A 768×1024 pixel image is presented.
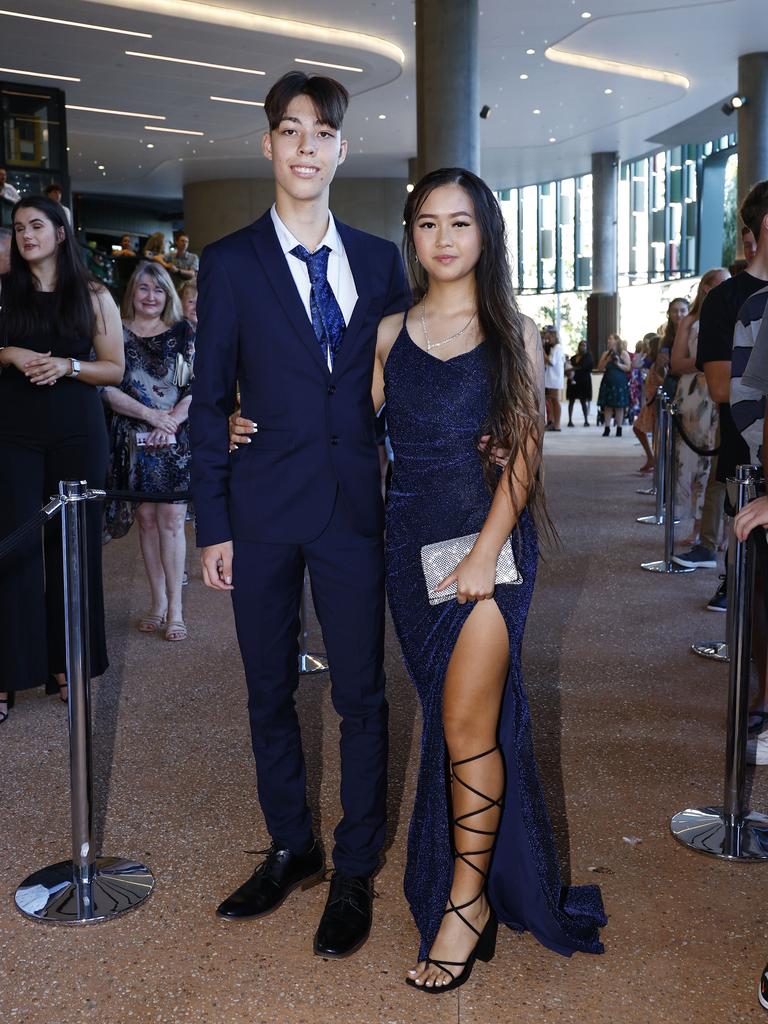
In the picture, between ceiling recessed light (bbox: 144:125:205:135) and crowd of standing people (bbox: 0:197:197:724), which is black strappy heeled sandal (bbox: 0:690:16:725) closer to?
crowd of standing people (bbox: 0:197:197:724)

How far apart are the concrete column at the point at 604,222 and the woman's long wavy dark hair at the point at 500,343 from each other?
27.6 m

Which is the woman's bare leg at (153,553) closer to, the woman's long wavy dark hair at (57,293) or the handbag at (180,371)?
the handbag at (180,371)

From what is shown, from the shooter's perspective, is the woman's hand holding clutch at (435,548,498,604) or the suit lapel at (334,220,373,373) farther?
the suit lapel at (334,220,373,373)

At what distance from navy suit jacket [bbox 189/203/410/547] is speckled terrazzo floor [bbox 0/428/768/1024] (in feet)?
3.32

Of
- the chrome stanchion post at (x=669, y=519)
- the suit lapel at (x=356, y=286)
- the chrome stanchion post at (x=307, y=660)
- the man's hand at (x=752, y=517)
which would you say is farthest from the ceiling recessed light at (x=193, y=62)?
the man's hand at (x=752, y=517)

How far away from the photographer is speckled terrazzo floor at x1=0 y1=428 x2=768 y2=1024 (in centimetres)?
233

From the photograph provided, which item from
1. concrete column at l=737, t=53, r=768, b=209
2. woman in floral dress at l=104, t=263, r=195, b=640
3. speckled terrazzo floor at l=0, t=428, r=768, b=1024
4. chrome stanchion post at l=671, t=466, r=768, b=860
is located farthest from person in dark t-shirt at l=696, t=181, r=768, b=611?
concrete column at l=737, t=53, r=768, b=209

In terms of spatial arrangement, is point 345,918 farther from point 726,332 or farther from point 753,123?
point 753,123

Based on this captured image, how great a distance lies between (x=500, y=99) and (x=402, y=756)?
69.0ft

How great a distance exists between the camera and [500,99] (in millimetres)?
22312

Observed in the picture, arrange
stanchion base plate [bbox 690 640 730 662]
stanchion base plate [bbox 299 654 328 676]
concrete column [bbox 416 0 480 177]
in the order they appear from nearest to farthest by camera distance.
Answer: stanchion base plate [bbox 299 654 328 676]
stanchion base plate [bbox 690 640 730 662]
concrete column [bbox 416 0 480 177]

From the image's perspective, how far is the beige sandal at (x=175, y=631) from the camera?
5.46 metres

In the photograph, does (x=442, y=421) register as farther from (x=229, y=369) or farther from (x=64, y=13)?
(x=64, y=13)

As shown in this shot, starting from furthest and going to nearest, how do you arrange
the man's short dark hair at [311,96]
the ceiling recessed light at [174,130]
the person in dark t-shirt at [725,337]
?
the ceiling recessed light at [174,130] → the person in dark t-shirt at [725,337] → the man's short dark hair at [311,96]
